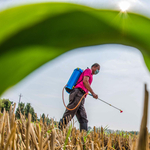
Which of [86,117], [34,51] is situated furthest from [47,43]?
[86,117]

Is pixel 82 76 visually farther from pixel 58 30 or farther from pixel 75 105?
pixel 58 30

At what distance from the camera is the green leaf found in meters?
0.16

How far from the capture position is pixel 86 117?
111 inches

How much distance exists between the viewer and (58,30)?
18 cm

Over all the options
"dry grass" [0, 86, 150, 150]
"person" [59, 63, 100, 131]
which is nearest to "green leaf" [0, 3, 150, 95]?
"dry grass" [0, 86, 150, 150]

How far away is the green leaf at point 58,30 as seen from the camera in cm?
16

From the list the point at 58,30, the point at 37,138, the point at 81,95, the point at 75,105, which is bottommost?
the point at 37,138

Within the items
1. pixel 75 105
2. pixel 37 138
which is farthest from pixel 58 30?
pixel 75 105

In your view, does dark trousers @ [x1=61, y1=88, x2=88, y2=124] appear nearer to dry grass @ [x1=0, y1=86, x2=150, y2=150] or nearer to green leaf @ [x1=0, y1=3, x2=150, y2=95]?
dry grass @ [x1=0, y1=86, x2=150, y2=150]

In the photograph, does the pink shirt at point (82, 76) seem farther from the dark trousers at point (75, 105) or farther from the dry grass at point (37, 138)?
the dry grass at point (37, 138)

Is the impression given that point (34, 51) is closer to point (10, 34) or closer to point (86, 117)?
point (10, 34)

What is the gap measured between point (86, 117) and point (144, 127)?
8.98 feet

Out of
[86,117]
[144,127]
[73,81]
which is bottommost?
[144,127]

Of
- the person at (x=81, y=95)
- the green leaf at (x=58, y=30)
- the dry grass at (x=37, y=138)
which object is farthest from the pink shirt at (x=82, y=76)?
the green leaf at (x=58, y=30)
